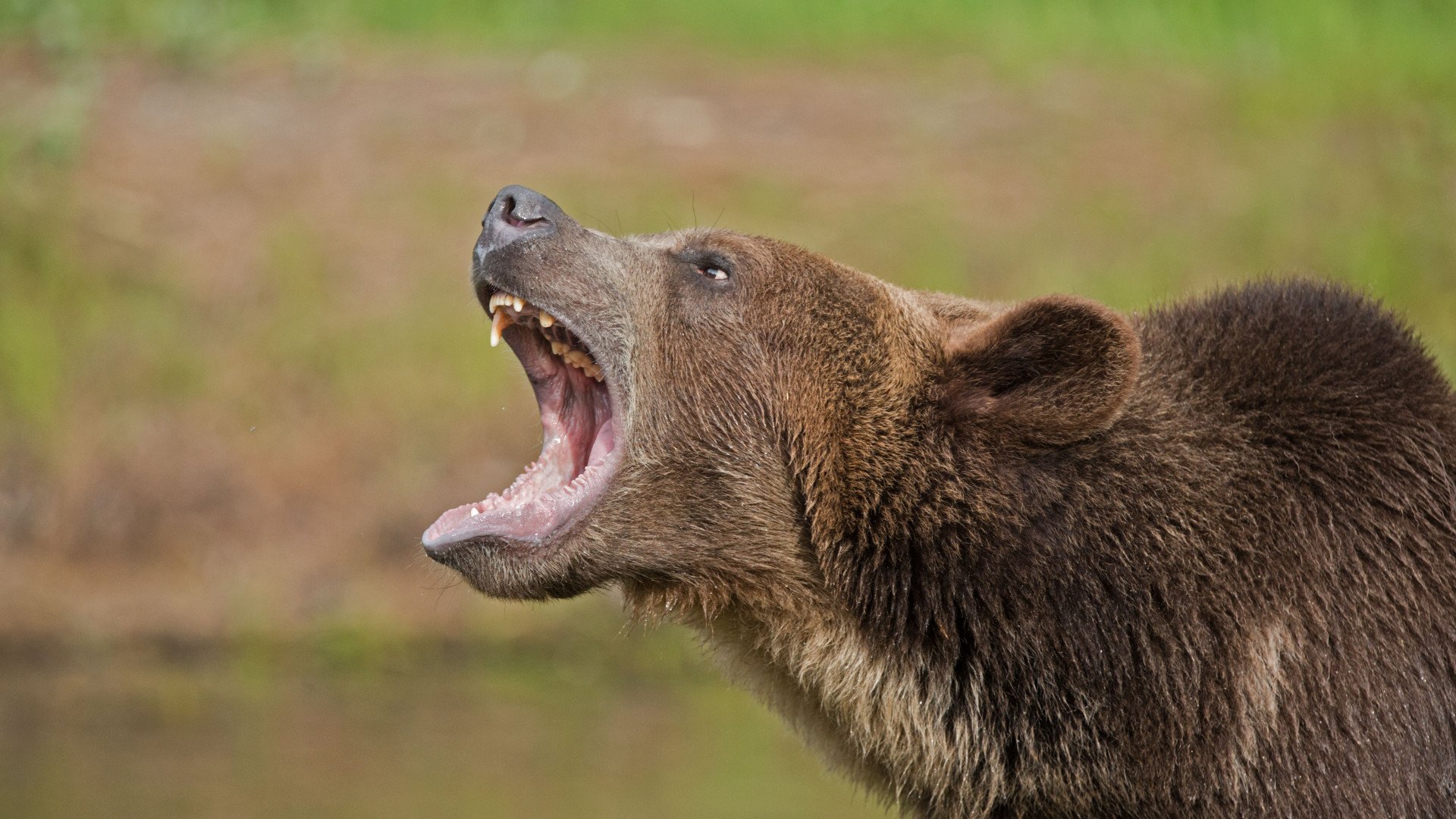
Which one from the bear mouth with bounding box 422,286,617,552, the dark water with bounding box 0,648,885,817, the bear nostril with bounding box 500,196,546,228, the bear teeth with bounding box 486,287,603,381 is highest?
the bear nostril with bounding box 500,196,546,228

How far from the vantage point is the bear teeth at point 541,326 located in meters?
4.68

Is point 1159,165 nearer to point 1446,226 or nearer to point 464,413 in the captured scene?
point 1446,226

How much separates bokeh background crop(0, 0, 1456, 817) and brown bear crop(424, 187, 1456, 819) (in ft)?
10.6

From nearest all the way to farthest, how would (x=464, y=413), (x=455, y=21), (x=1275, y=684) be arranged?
(x=1275, y=684) → (x=464, y=413) → (x=455, y=21)

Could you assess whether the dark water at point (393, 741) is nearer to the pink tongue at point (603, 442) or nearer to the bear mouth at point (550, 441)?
the bear mouth at point (550, 441)

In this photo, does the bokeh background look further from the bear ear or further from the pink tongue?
the bear ear

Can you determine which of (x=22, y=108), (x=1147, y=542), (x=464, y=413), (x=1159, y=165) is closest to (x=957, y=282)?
(x=1159, y=165)

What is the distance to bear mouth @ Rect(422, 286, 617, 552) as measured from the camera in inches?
177

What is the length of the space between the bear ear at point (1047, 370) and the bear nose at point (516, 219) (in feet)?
3.56

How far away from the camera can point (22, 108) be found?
A: 12156 millimetres

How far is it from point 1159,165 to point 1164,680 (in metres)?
8.86

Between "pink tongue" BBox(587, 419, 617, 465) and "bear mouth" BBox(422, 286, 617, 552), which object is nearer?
"bear mouth" BBox(422, 286, 617, 552)

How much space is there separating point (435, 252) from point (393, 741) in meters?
3.95

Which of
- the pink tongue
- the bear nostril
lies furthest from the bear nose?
the pink tongue
